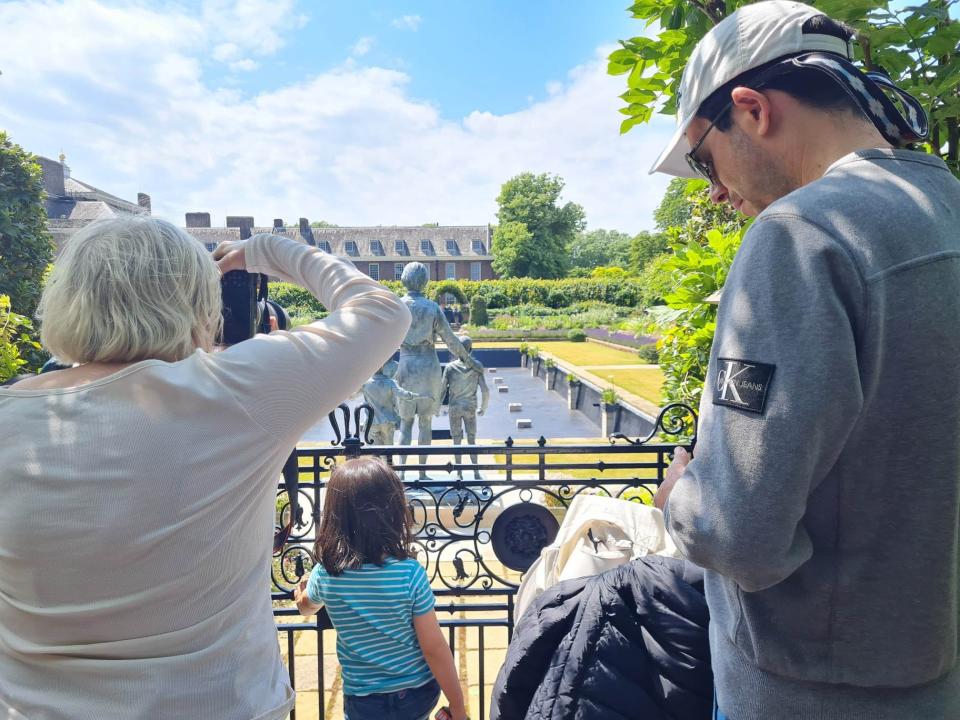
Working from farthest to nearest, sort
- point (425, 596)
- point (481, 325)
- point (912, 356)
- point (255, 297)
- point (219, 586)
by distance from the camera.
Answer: point (481, 325)
point (425, 596)
point (255, 297)
point (219, 586)
point (912, 356)

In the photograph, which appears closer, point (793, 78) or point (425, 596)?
point (793, 78)

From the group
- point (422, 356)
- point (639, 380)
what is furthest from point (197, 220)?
point (422, 356)

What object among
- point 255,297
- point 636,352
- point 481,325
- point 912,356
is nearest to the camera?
point 912,356

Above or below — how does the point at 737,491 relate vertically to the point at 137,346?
below

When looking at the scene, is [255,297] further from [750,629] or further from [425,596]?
[750,629]

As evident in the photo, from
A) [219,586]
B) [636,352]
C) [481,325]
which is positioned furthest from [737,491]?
[481,325]

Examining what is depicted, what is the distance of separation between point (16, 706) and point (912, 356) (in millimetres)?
1537

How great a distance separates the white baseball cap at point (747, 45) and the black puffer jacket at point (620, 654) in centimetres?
95

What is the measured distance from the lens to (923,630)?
0.90 metres

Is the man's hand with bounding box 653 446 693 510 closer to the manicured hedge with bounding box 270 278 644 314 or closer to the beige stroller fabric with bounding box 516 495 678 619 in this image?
the beige stroller fabric with bounding box 516 495 678 619

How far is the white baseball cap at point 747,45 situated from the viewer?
1039 millimetres

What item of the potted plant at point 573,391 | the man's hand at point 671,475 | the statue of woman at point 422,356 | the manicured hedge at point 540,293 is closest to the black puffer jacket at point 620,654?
the man's hand at point 671,475

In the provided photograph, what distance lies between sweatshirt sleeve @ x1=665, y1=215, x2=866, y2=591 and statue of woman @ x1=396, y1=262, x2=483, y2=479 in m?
6.37

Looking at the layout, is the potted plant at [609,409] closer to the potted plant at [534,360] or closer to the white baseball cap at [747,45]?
the potted plant at [534,360]
